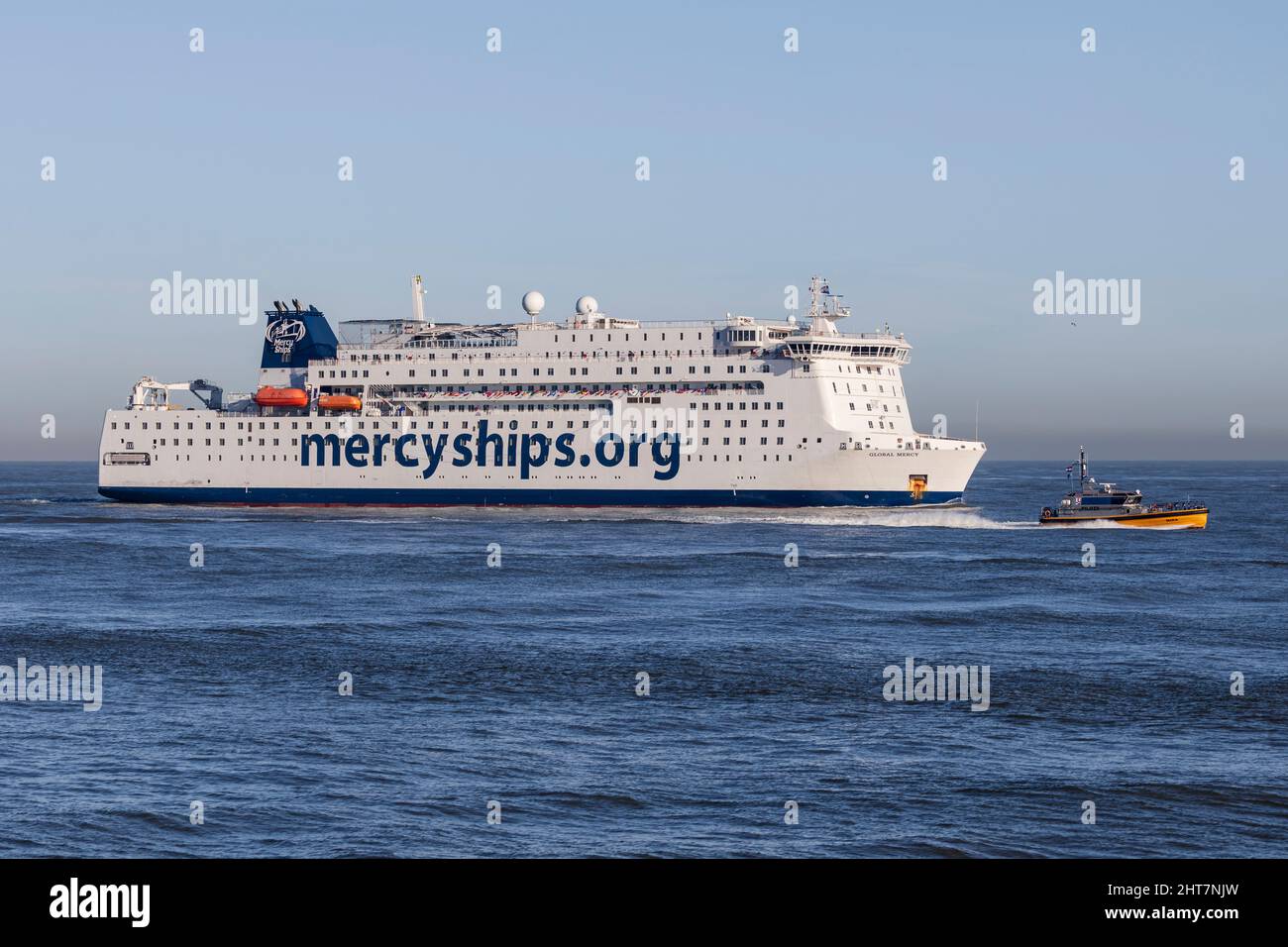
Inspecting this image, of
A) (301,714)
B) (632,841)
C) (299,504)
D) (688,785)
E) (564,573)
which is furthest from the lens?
(299,504)

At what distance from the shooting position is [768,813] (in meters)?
17.5

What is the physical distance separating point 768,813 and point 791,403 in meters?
60.1

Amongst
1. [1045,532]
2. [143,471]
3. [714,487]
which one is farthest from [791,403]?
[143,471]

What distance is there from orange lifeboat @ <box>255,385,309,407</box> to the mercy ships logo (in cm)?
372

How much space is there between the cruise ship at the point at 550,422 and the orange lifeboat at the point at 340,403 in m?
0.09

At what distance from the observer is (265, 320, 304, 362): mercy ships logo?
90.0 meters

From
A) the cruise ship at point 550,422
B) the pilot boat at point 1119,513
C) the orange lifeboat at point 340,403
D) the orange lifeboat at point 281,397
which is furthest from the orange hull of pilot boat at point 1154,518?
the orange lifeboat at point 281,397

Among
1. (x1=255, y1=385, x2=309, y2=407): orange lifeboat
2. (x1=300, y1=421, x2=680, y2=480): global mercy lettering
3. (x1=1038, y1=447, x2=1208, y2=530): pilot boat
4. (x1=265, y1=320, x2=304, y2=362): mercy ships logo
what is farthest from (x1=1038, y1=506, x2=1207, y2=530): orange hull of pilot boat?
(x1=265, y1=320, x2=304, y2=362): mercy ships logo

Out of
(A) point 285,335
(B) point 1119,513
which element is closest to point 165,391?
(A) point 285,335

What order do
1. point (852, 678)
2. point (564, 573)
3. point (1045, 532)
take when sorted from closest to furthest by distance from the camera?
point (852, 678) → point (564, 573) → point (1045, 532)

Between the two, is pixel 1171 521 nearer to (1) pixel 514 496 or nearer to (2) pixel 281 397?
(1) pixel 514 496

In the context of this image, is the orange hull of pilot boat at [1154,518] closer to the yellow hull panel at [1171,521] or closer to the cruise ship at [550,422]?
the yellow hull panel at [1171,521]

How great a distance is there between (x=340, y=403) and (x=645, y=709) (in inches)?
2536
